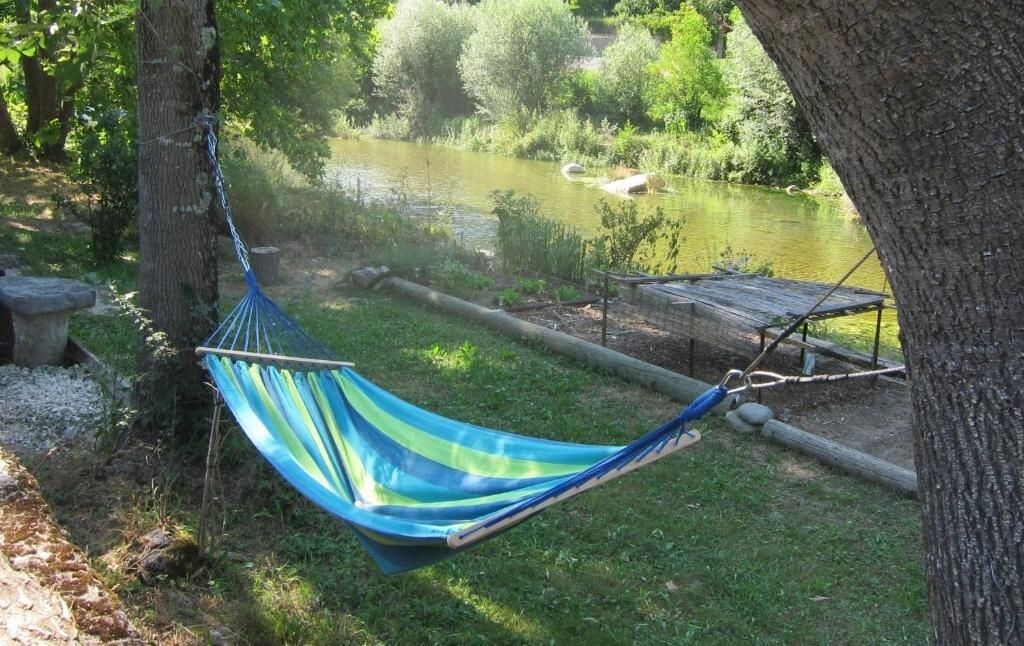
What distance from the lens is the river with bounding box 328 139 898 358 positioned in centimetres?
1208

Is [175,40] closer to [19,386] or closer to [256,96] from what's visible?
[19,386]

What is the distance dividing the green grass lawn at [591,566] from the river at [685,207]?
446cm

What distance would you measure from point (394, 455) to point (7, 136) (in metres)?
11.3

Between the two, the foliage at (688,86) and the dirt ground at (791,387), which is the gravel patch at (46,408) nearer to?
the dirt ground at (791,387)

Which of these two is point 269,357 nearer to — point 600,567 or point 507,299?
point 600,567

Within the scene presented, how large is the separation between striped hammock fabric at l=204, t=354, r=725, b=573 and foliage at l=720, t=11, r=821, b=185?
63.1ft

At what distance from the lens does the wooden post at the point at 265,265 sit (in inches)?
315

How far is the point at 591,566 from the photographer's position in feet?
11.6

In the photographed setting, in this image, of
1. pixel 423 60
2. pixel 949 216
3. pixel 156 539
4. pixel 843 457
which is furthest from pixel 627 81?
pixel 949 216

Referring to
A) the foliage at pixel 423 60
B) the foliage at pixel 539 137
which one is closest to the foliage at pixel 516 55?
the foliage at pixel 539 137

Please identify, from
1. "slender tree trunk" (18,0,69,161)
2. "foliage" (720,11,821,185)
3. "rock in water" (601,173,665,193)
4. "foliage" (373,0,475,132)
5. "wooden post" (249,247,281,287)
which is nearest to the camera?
"wooden post" (249,247,281,287)

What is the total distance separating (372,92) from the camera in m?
29.8

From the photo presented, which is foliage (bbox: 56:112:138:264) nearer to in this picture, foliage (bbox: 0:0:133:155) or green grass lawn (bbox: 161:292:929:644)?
foliage (bbox: 0:0:133:155)

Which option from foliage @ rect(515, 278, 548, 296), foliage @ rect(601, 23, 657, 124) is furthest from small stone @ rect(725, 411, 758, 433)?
foliage @ rect(601, 23, 657, 124)
